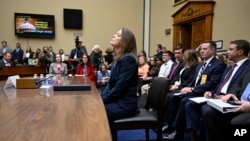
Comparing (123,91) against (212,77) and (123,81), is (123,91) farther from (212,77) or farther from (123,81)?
(212,77)

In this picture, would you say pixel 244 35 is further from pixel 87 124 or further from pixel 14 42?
pixel 14 42

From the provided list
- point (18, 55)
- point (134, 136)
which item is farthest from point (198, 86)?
point (18, 55)

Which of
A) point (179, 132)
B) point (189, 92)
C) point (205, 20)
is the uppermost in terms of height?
point (205, 20)

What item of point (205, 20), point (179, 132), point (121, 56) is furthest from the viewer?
point (205, 20)

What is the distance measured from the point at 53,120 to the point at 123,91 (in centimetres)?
83

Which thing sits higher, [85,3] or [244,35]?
[85,3]

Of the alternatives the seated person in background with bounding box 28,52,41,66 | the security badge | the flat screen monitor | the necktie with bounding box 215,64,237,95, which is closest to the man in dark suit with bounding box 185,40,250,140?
the necktie with bounding box 215,64,237,95

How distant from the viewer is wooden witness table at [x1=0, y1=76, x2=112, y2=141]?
77 centimetres

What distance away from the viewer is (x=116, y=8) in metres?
9.63

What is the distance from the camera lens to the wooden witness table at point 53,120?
30.3 inches

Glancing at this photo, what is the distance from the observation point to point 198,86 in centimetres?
279

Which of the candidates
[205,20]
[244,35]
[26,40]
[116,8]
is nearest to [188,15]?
[205,20]

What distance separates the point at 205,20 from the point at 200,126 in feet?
13.2

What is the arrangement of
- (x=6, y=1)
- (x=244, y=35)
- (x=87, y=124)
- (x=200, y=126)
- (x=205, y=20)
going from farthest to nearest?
(x=6, y=1), (x=205, y=20), (x=244, y=35), (x=200, y=126), (x=87, y=124)
